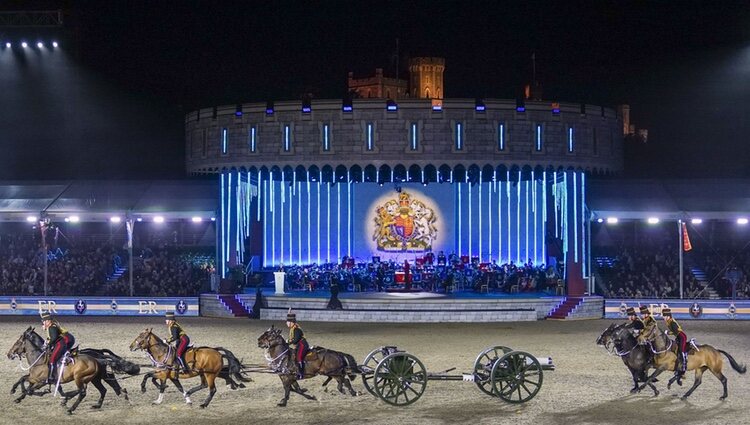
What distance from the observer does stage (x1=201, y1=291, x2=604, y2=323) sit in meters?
30.9

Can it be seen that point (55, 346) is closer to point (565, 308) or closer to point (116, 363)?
point (116, 363)

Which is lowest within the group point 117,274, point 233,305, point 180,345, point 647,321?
point 233,305

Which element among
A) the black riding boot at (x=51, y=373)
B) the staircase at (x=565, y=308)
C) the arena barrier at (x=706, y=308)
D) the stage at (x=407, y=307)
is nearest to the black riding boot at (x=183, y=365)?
the black riding boot at (x=51, y=373)

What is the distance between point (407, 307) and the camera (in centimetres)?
3122

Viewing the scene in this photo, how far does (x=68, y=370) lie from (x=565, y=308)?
765 inches

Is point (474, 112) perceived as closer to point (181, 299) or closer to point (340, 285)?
point (340, 285)

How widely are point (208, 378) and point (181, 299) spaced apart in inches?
675

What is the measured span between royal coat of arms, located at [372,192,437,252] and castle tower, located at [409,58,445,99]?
46740 millimetres

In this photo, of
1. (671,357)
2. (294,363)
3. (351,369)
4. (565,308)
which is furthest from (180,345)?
(565,308)

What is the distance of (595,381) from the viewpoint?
1895 centimetres

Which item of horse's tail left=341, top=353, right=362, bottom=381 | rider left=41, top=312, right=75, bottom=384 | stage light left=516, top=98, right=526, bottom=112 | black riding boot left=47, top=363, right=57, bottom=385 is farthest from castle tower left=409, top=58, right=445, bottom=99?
black riding boot left=47, top=363, right=57, bottom=385

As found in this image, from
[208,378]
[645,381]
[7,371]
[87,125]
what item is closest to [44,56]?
[87,125]

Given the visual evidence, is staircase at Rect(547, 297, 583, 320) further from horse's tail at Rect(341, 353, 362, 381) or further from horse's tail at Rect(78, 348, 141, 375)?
horse's tail at Rect(78, 348, 141, 375)

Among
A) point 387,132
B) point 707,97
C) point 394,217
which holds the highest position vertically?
point 707,97
